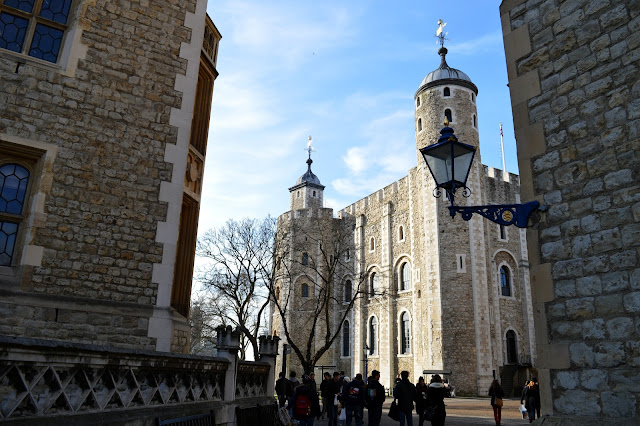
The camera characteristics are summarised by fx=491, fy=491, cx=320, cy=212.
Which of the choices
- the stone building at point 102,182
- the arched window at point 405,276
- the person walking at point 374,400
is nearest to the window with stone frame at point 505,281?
the arched window at point 405,276

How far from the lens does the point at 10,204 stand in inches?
275

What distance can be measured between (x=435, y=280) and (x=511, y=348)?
6.50m

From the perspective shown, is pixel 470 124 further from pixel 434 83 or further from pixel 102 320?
pixel 102 320

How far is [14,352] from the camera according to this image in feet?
11.8

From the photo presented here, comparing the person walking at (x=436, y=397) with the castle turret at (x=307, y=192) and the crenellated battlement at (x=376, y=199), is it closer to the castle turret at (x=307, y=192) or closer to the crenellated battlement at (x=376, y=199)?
the crenellated battlement at (x=376, y=199)

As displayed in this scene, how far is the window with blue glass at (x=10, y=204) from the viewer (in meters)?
6.84

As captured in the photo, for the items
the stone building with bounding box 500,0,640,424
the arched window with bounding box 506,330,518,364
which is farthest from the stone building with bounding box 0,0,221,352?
the arched window with bounding box 506,330,518,364

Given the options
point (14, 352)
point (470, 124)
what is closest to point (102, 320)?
point (14, 352)

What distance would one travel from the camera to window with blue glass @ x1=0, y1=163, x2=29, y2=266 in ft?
22.5

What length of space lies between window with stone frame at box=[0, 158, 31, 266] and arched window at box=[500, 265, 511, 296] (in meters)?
29.4

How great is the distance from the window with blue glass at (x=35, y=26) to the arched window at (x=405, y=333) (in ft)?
96.6

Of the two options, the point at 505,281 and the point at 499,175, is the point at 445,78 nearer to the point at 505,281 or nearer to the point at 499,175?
the point at 499,175

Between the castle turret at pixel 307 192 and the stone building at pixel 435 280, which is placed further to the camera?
the castle turret at pixel 307 192

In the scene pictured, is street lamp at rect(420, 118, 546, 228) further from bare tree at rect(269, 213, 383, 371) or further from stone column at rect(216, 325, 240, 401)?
bare tree at rect(269, 213, 383, 371)
